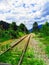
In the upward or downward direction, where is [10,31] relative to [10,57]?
upward

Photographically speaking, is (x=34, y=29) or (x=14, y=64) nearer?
(x=14, y=64)

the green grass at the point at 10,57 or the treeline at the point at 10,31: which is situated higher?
the treeline at the point at 10,31

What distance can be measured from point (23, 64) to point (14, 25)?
9209 cm

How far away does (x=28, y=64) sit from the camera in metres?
9.49

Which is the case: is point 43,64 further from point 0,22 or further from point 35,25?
point 35,25

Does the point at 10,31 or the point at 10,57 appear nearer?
the point at 10,57

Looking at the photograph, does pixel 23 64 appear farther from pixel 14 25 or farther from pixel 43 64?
pixel 14 25

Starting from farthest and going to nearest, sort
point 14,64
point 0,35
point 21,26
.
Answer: point 21,26
point 0,35
point 14,64

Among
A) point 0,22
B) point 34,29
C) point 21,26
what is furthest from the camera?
point 34,29

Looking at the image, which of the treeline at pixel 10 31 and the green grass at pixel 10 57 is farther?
the treeline at pixel 10 31

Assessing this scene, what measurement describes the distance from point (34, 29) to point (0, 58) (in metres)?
156

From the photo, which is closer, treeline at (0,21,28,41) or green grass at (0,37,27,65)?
green grass at (0,37,27,65)

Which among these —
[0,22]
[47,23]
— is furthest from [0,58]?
[0,22]

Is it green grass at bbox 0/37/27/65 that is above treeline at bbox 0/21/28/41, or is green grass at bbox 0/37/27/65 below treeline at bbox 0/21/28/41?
below
